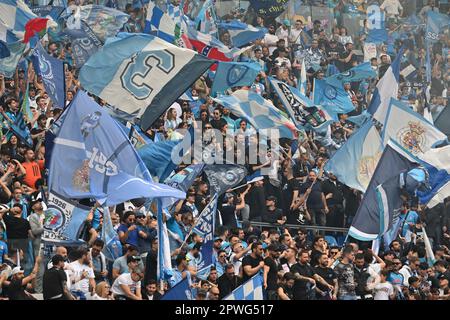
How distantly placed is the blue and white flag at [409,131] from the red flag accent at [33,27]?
6.21 metres

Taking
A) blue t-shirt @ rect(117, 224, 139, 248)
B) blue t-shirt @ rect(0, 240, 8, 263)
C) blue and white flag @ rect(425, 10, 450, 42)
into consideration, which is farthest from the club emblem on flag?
blue and white flag @ rect(425, 10, 450, 42)

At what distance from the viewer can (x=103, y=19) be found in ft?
105

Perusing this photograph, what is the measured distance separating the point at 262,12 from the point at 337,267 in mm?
13629

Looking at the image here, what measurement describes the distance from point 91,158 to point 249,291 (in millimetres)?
3702

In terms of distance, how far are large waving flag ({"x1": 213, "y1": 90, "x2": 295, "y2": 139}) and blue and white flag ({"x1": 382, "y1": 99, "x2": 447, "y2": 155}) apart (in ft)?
6.54

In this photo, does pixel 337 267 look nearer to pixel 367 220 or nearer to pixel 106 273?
pixel 367 220

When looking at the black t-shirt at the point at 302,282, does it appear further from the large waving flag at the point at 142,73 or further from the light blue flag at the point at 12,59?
the light blue flag at the point at 12,59

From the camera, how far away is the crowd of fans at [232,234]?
23.1m

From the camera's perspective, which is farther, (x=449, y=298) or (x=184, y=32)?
(x=184, y=32)

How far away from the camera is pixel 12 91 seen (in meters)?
29.7
